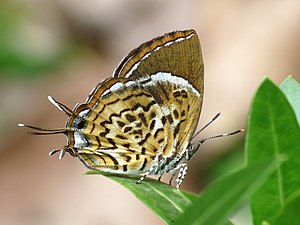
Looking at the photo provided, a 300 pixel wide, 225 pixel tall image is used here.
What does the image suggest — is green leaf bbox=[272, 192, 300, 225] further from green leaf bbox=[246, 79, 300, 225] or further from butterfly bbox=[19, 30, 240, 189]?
butterfly bbox=[19, 30, 240, 189]

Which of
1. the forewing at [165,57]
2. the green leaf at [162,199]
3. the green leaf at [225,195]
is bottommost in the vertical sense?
the green leaf at [162,199]

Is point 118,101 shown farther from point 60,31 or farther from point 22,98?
point 60,31

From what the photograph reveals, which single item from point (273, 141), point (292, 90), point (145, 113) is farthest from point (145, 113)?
point (273, 141)

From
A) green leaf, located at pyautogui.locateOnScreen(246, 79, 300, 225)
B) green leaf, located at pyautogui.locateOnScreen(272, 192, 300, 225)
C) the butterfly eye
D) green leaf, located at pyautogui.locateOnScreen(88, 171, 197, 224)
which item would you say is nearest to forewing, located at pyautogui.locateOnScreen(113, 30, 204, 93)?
Result: the butterfly eye

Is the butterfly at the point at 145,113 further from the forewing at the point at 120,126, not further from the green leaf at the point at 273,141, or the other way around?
the green leaf at the point at 273,141

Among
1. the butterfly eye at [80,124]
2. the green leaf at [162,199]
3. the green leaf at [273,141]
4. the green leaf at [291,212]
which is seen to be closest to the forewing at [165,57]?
the butterfly eye at [80,124]

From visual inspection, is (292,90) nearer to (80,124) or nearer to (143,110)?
(143,110)

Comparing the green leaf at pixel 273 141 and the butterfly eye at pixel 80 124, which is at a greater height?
the green leaf at pixel 273 141

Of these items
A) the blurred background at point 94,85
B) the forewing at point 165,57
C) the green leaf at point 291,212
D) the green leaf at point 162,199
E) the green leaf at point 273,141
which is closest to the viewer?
the green leaf at point 291,212

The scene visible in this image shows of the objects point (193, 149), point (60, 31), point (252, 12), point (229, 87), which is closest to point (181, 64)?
point (193, 149)
